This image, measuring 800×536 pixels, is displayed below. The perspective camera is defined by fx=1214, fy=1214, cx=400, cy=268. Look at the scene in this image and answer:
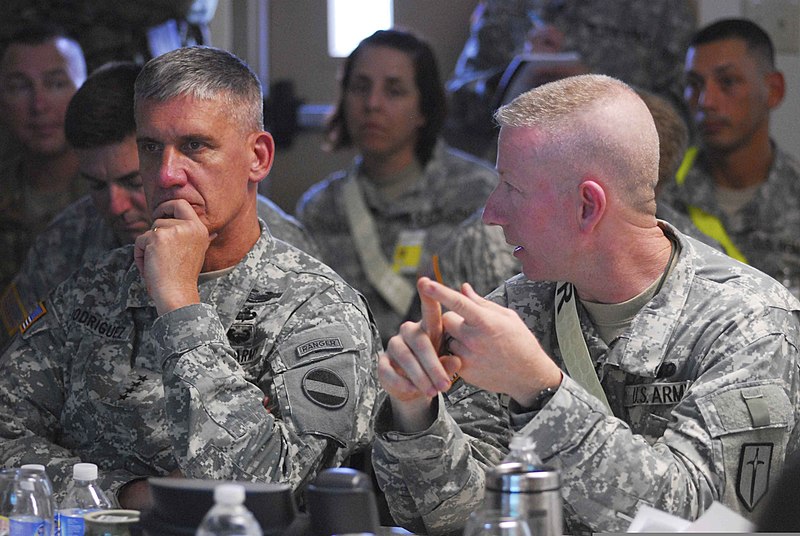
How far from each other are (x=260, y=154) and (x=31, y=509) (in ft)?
3.32

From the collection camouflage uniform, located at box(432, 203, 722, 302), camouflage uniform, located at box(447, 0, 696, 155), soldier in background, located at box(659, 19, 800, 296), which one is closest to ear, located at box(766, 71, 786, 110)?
soldier in background, located at box(659, 19, 800, 296)

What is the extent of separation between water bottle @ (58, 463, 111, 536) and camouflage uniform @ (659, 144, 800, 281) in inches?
117

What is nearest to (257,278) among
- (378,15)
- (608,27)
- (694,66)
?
Result: (694,66)

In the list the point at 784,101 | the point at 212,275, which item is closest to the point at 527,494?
the point at 212,275

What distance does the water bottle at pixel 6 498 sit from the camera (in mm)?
1763

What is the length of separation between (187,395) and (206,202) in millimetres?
449

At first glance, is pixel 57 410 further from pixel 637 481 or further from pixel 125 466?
pixel 637 481

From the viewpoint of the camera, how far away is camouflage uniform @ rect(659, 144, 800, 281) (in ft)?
14.7

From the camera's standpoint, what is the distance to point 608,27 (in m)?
5.21

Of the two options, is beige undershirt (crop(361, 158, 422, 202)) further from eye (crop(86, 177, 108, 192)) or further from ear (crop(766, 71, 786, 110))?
eye (crop(86, 177, 108, 192))

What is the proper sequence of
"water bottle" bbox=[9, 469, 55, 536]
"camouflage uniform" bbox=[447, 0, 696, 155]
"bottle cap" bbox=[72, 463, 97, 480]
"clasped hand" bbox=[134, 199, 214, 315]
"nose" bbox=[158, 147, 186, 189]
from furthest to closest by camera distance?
"camouflage uniform" bbox=[447, 0, 696, 155] < "nose" bbox=[158, 147, 186, 189] < "clasped hand" bbox=[134, 199, 214, 315] < "bottle cap" bbox=[72, 463, 97, 480] < "water bottle" bbox=[9, 469, 55, 536]

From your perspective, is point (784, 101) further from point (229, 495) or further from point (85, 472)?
point (229, 495)

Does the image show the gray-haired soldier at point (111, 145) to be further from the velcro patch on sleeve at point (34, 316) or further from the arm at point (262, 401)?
the arm at point (262, 401)

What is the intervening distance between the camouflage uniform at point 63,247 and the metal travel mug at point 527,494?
186 cm
